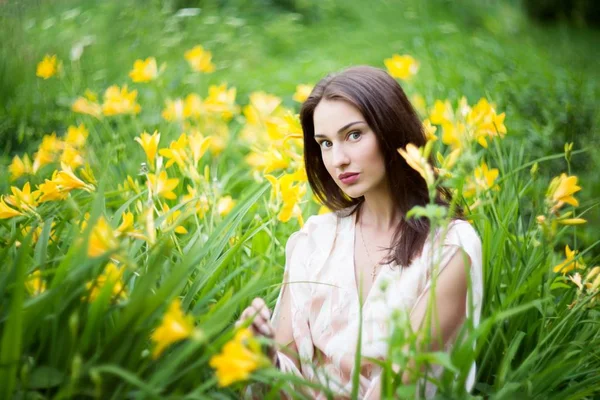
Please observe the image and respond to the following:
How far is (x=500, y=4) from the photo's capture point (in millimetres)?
8531

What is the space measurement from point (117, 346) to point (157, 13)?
13.0 ft

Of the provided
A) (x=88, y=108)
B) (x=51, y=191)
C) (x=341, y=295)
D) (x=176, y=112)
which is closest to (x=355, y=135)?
(x=341, y=295)

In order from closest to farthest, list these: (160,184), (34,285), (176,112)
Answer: (34,285) < (160,184) < (176,112)

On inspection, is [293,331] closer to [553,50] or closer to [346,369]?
[346,369]

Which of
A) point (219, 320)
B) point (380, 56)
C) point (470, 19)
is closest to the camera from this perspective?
point (219, 320)

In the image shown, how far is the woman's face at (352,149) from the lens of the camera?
157cm

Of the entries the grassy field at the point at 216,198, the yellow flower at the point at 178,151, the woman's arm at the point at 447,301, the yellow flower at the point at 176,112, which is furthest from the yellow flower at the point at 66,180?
the yellow flower at the point at 176,112

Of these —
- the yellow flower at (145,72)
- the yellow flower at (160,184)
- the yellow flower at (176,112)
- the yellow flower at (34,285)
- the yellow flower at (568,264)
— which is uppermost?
the yellow flower at (34,285)

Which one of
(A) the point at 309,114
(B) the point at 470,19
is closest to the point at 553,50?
(B) the point at 470,19

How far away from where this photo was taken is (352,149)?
1.57 m

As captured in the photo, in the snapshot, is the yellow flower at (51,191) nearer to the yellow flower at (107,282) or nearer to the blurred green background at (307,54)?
the yellow flower at (107,282)

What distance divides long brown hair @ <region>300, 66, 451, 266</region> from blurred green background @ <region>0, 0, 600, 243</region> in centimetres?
65

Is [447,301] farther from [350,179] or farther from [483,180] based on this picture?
[483,180]

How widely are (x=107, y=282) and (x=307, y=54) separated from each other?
184 inches
